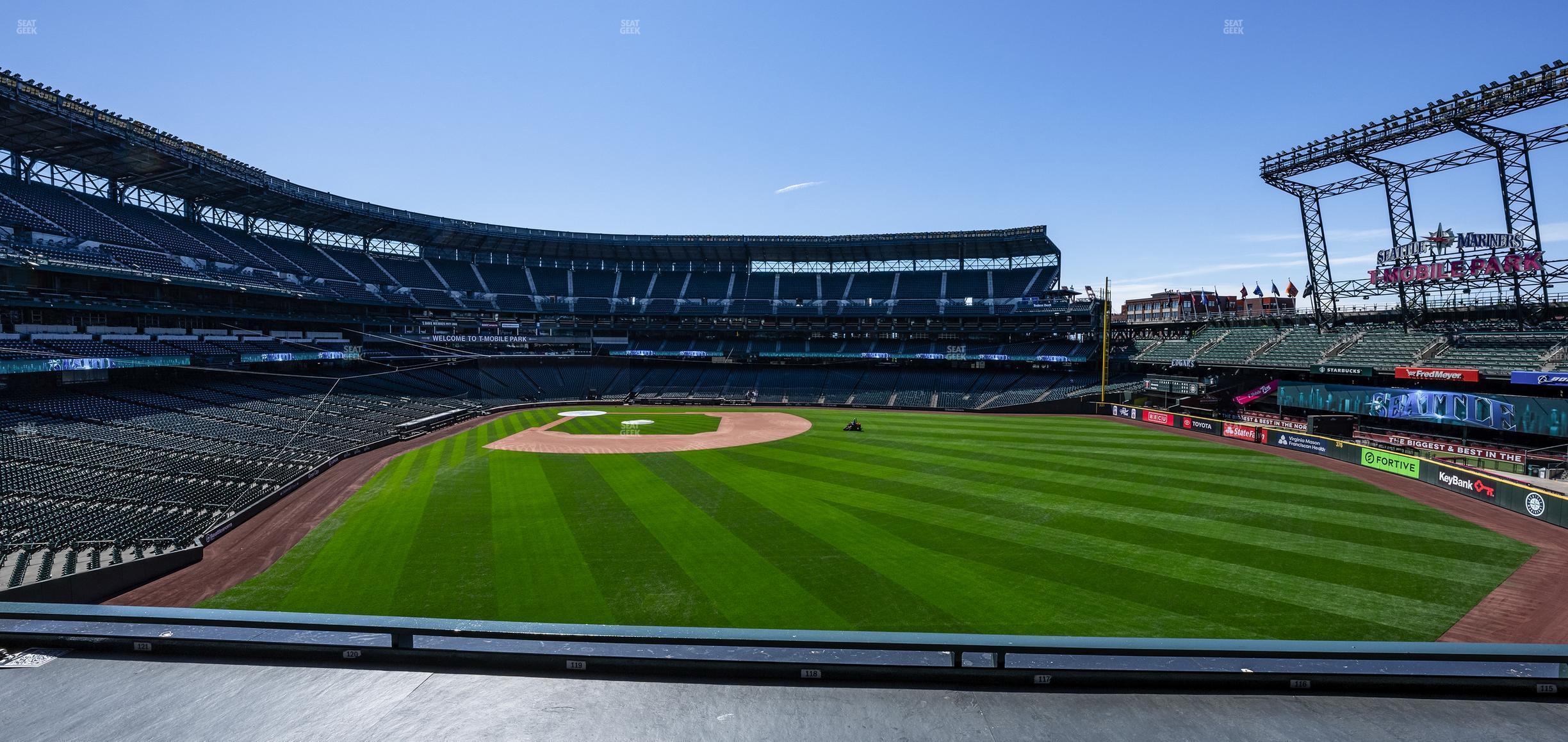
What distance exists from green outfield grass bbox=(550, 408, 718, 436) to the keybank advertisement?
4473 cm

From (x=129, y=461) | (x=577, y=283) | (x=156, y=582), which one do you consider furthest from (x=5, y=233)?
(x=577, y=283)

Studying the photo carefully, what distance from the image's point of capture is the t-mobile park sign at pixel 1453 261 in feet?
121

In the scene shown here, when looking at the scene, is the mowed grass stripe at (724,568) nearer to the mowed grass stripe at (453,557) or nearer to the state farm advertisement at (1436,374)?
the mowed grass stripe at (453,557)

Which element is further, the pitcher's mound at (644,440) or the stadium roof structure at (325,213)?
the stadium roof structure at (325,213)

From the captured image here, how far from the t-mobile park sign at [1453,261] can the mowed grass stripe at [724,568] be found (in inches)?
1978

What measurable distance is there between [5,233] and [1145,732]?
60197 millimetres

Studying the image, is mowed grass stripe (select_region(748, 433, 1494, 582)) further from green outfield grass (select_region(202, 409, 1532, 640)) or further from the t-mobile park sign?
the t-mobile park sign

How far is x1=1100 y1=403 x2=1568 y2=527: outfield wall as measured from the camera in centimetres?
2116

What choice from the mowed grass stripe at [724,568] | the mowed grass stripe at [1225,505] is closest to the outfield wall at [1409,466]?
the mowed grass stripe at [1225,505]

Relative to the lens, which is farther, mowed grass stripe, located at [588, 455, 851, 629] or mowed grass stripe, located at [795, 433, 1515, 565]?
mowed grass stripe, located at [795, 433, 1515, 565]

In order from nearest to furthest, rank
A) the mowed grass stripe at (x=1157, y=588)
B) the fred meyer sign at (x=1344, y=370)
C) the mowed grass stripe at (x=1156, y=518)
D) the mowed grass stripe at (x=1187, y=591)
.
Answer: the mowed grass stripe at (x=1157, y=588), the mowed grass stripe at (x=1187, y=591), the mowed grass stripe at (x=1156, y=518), the fred meyer sign at (x=1344, y=370)

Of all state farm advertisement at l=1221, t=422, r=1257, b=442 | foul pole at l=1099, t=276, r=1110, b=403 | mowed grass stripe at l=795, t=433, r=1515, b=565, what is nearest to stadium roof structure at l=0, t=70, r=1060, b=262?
foul pole at l=1099, t=276, r=1110, b=403

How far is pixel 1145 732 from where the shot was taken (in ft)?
13.4

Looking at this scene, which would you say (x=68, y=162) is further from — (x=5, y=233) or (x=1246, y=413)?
(x=1246, y=413)
